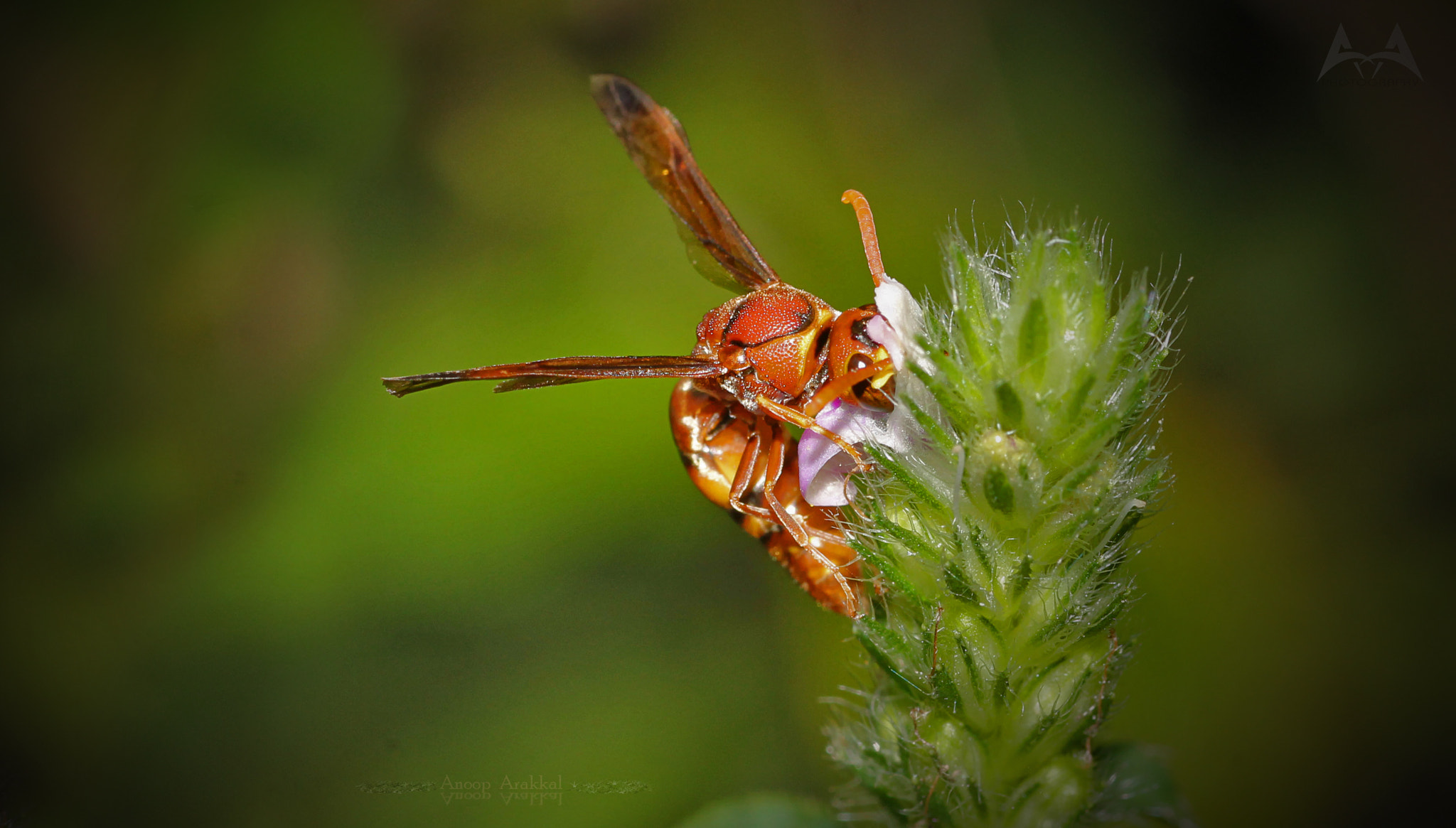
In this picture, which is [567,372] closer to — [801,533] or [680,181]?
[801,533]

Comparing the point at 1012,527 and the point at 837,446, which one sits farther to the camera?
the point at 837,446

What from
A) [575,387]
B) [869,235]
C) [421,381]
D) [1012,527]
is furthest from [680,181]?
[575,387]

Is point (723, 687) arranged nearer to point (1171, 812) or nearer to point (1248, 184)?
point (1171, 812)

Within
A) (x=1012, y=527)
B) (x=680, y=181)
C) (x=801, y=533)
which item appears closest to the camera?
(x=1012, y=527)

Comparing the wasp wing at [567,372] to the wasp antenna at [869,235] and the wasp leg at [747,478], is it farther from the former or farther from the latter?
the wasp antenna at [869,235]

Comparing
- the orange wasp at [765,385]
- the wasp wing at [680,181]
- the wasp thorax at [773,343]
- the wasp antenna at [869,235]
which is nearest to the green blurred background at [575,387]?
the wasp wing at [680,181]

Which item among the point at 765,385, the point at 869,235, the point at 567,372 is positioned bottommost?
the point at 765,385

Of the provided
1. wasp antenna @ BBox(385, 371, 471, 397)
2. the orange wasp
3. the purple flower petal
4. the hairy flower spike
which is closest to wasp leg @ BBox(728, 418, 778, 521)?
the orange wasp
